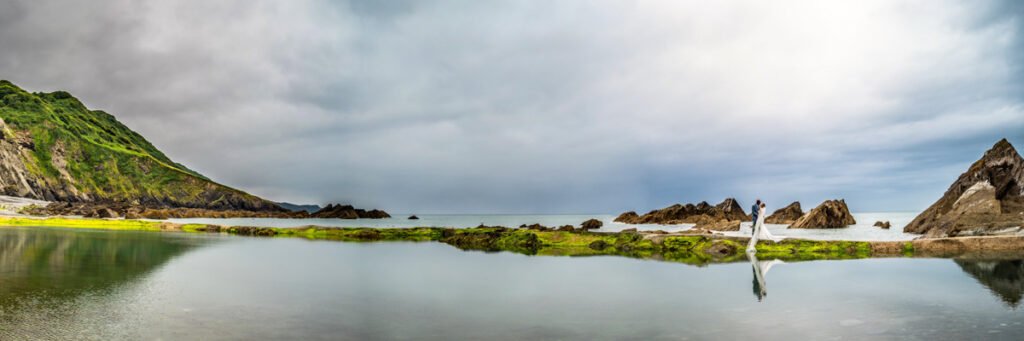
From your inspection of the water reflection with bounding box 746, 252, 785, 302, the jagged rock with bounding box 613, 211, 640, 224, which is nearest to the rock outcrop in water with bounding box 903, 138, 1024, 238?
the water reflection with bounding box 746, 252, 785, 302

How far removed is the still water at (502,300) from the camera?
513 inches

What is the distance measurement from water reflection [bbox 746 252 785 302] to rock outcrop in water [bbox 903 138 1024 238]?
A: 19264mm

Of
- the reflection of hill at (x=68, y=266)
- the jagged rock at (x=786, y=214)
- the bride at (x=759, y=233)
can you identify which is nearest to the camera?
the reflection of hill at (x=68, y=266)

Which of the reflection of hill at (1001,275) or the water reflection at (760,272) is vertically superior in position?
the reflection of hill at (1001,275)

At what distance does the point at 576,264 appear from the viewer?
3130 cm

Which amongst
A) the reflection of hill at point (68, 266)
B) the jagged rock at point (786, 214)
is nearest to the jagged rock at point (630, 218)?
the jagged rock at point (786, 214)

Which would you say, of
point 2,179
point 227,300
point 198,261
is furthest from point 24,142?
point 227,300

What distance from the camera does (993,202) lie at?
40438mm

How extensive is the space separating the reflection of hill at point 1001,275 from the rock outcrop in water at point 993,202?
44.3 feet

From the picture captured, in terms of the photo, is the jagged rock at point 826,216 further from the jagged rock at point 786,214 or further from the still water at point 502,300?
the still water at point 502,300

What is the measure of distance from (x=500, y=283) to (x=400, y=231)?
133 feet

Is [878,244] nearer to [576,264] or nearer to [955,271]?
[955,271]

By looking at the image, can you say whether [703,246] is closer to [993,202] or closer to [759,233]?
[759,233]

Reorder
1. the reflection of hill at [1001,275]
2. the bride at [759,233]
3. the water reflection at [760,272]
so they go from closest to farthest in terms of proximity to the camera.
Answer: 1. the reflection of hill at [1001,275]
2. the water reflection at [760,272]
3. the bride at [759,233]
